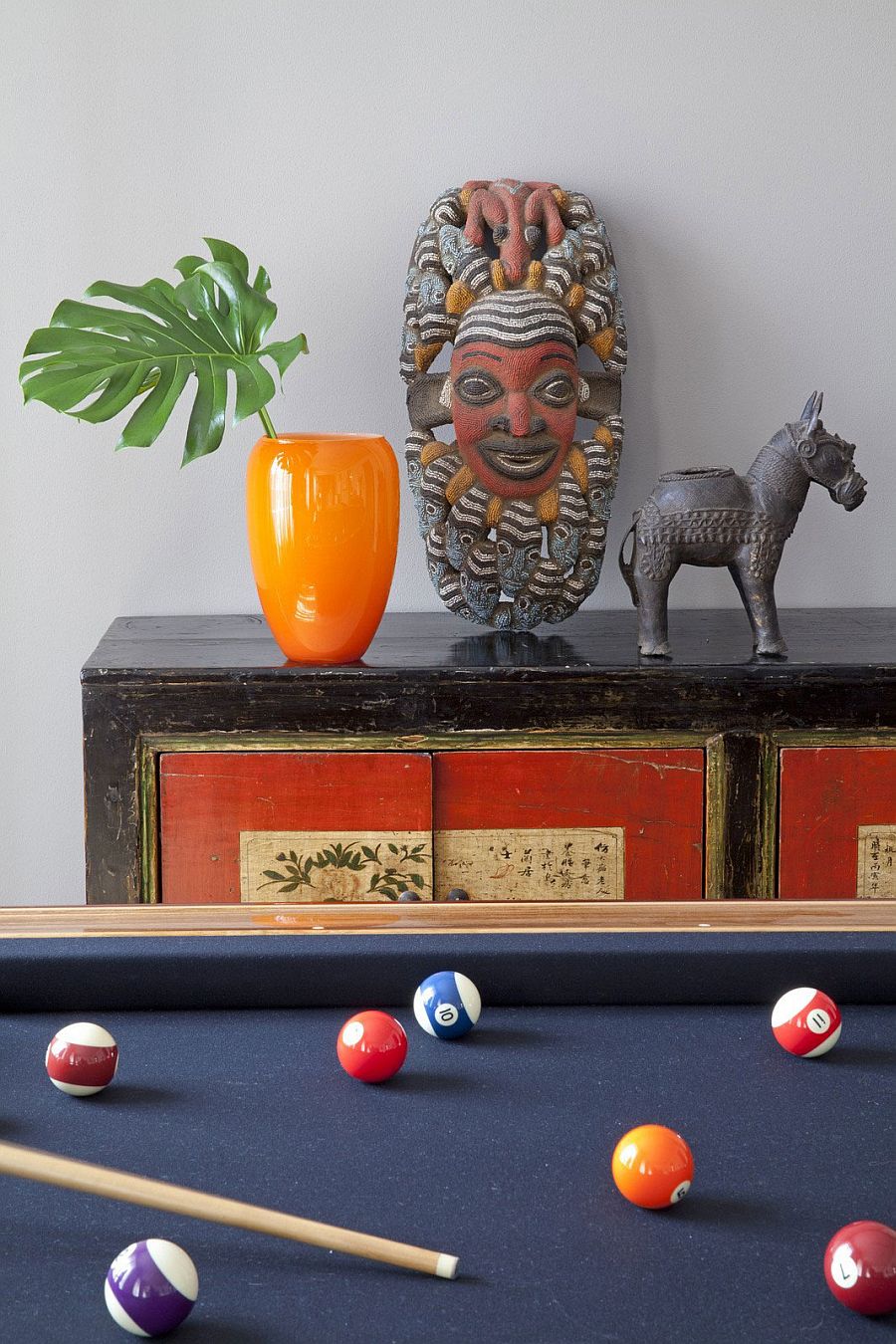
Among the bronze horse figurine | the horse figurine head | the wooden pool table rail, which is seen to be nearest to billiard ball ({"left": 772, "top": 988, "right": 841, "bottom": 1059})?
the wooden pool table rail

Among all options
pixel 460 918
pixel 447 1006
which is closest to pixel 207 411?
pixel 460 918

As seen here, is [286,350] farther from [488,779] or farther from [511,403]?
[488,779]

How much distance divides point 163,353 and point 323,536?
0.35 m

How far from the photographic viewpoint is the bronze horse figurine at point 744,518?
2.02 meters

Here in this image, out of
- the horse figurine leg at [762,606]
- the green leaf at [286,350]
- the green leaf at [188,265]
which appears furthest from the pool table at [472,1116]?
the green leaf at [188,265]

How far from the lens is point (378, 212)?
2.32 meters

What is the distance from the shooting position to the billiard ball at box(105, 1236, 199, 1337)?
66 cm

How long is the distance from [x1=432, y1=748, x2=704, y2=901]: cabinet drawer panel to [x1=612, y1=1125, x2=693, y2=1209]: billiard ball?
3.71 ft

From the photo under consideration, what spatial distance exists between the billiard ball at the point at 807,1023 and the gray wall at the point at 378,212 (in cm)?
149

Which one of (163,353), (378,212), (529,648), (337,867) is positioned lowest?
(337,867)

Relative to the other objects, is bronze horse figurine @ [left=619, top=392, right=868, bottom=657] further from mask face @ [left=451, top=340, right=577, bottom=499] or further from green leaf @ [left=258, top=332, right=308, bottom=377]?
green leaf @ [left=258, top=332, right=308, bottom=377]

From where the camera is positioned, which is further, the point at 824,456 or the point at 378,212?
the point at 378,212

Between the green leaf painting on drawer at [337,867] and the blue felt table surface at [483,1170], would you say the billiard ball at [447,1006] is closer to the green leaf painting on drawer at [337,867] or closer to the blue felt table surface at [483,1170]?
the blue felt table surface at [483,1170]

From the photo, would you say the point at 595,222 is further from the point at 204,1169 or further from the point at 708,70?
the point at 204,1169
